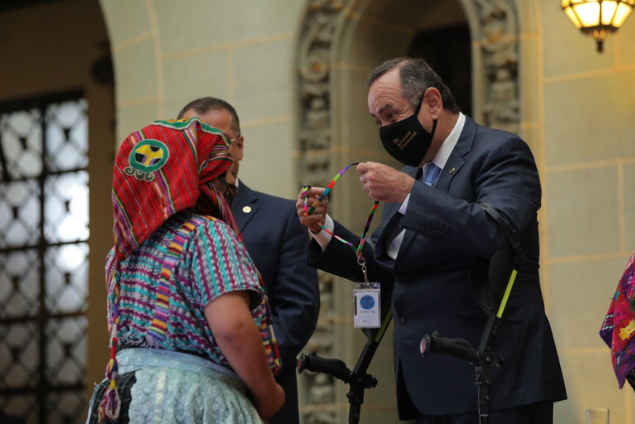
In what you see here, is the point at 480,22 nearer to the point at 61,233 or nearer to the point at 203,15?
the point at 203,15

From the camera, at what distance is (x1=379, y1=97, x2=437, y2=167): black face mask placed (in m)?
3.85

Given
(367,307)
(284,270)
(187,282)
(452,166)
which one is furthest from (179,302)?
(284,270)

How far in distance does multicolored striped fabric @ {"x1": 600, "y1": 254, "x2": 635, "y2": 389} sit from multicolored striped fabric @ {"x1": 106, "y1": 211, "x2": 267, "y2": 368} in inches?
59.5

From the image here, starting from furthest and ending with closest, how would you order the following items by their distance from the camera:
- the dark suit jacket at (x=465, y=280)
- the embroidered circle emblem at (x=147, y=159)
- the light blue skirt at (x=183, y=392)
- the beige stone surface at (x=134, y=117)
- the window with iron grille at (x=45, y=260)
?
the window with iron grille at (x=45, y=260)
the beige stone surface at (x=134, y=117)
the dark suit jacket at (x=465, y=280)
the embroidered circle emblem at (x=147, y=159)
the light blue skirt at (x=183, y=392)

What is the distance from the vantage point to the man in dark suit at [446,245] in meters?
3.54

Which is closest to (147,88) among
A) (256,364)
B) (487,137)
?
(487,137)

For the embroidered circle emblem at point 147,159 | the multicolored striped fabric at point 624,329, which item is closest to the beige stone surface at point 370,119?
the multicolored striped fabric at point 624,329

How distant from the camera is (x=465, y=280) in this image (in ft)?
12.1

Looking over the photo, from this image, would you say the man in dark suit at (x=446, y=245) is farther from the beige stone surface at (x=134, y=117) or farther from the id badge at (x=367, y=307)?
the beige stone surface at (x=134, y=117)

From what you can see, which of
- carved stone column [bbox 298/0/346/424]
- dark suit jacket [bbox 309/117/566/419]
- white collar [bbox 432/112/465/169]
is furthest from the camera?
carved stone column [bbox 298/0/346/424]

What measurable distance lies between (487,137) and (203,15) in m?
4.03

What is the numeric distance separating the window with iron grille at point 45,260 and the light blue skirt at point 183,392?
7.01m

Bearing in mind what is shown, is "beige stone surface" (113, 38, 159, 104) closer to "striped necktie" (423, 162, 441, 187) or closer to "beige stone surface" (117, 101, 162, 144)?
"beige stone surface" (117, 101, 162, 144)

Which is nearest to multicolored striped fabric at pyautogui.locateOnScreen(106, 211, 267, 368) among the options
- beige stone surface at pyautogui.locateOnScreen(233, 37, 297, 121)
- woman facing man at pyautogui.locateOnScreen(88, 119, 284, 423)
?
woman facing man at pyautogui.locateOnScreen(88, 119, 284, 423)
